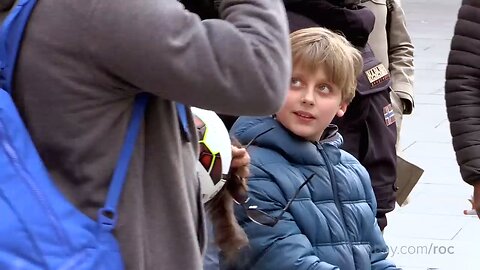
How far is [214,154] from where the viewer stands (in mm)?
2602

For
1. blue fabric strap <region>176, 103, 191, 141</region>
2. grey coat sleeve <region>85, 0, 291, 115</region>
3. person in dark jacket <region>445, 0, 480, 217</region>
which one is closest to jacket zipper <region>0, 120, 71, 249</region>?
grey coat sleeve <region>85, 0, 291, 115</region>

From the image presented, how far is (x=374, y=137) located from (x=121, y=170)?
2.30 m

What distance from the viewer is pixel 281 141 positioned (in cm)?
323

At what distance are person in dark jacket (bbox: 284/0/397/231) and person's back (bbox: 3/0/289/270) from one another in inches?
76.2

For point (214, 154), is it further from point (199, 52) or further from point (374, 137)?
point (374, 137)

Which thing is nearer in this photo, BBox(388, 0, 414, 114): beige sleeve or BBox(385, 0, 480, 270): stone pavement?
BBox(388, 0, 414, 114): beige sleeve

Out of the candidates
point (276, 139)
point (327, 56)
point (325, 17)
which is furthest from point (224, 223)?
point (325, 17)

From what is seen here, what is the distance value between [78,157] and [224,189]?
0.79m

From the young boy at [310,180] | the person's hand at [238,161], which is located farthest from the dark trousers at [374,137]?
the person's hand at [238,161]

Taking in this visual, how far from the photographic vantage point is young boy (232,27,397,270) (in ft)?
10.1

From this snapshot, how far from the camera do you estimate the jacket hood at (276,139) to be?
323cm

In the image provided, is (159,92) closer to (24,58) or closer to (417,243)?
(24,58)

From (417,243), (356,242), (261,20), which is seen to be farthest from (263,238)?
(417,243)

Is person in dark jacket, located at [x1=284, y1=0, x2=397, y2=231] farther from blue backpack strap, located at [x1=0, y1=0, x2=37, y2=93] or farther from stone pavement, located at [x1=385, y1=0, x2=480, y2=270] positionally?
blue backpack strap, located at [x1=0, y1=0, x2=37, y2=93]
